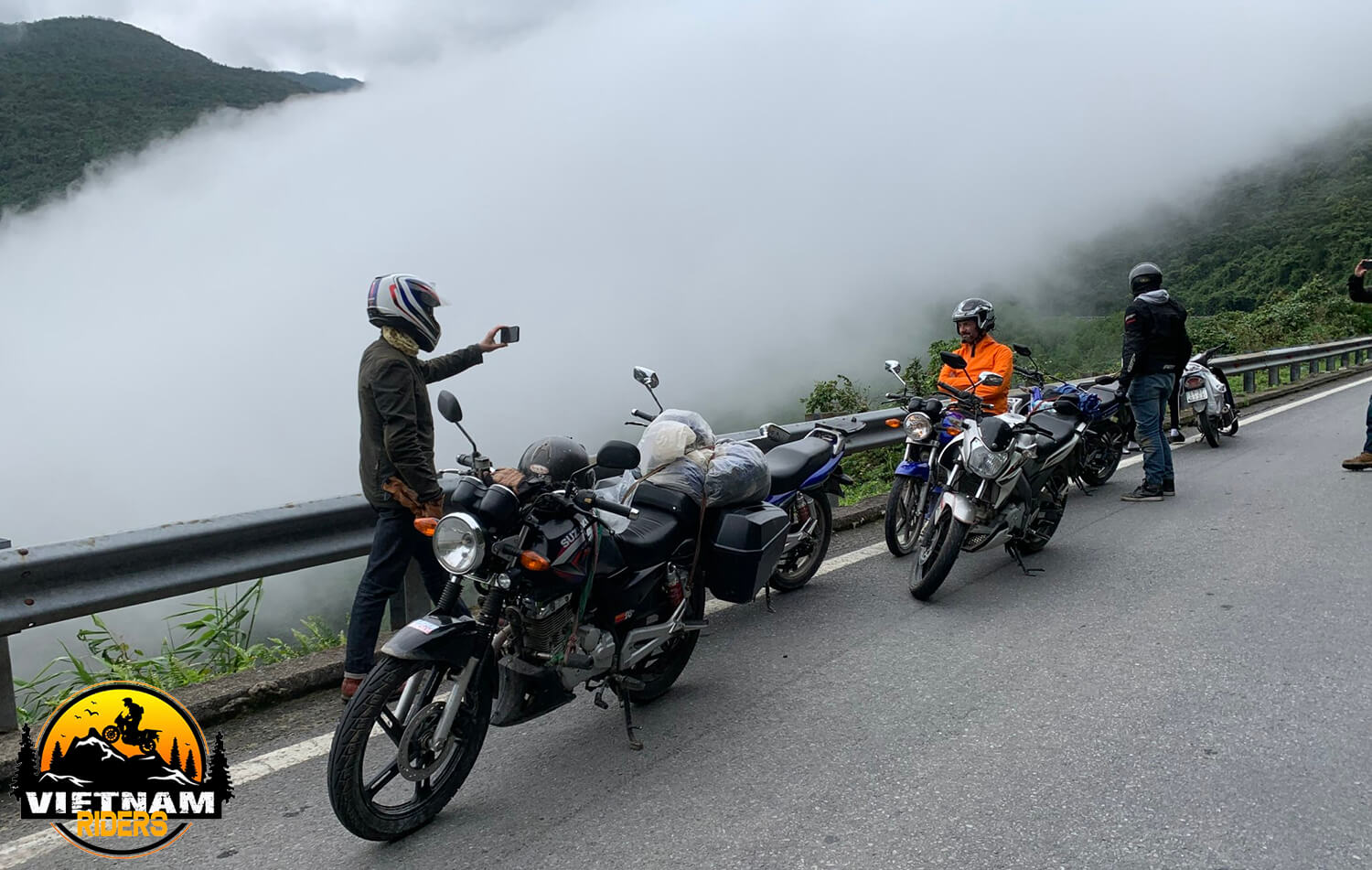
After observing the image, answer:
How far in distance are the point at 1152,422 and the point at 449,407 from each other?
6722 mm

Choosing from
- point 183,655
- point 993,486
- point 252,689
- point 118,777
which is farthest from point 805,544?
point 118,777

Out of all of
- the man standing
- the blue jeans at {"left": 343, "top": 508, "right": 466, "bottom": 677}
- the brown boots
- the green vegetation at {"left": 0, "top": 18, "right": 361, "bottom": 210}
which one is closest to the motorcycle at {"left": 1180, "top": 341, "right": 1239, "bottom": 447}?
the brown boots

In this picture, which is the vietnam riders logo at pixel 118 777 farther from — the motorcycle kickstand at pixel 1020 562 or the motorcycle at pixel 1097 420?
the motorcycle at pixel 1097 420

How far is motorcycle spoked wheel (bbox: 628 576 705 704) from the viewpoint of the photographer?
171 inches

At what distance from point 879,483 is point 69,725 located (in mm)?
8277

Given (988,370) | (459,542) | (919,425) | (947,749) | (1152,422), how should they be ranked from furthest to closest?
1. (1152,422)
2. (988,370)
3. (919,425)
4. (947,749)
5. (459,542)

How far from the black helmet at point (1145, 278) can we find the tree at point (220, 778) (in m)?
7.64

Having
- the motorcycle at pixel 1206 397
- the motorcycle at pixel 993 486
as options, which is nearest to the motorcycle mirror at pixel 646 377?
the motorcycle at pixel 993 486

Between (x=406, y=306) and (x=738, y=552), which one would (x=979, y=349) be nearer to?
(x=738, y=552)

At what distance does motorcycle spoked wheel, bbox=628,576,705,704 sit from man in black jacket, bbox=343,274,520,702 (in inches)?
44.6

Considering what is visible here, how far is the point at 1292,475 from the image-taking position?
9078mm

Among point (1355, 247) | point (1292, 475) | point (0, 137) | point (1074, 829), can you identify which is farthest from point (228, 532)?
point (0, 137)

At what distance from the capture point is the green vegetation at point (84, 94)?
8794 centimetres

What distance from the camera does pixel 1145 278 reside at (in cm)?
859
